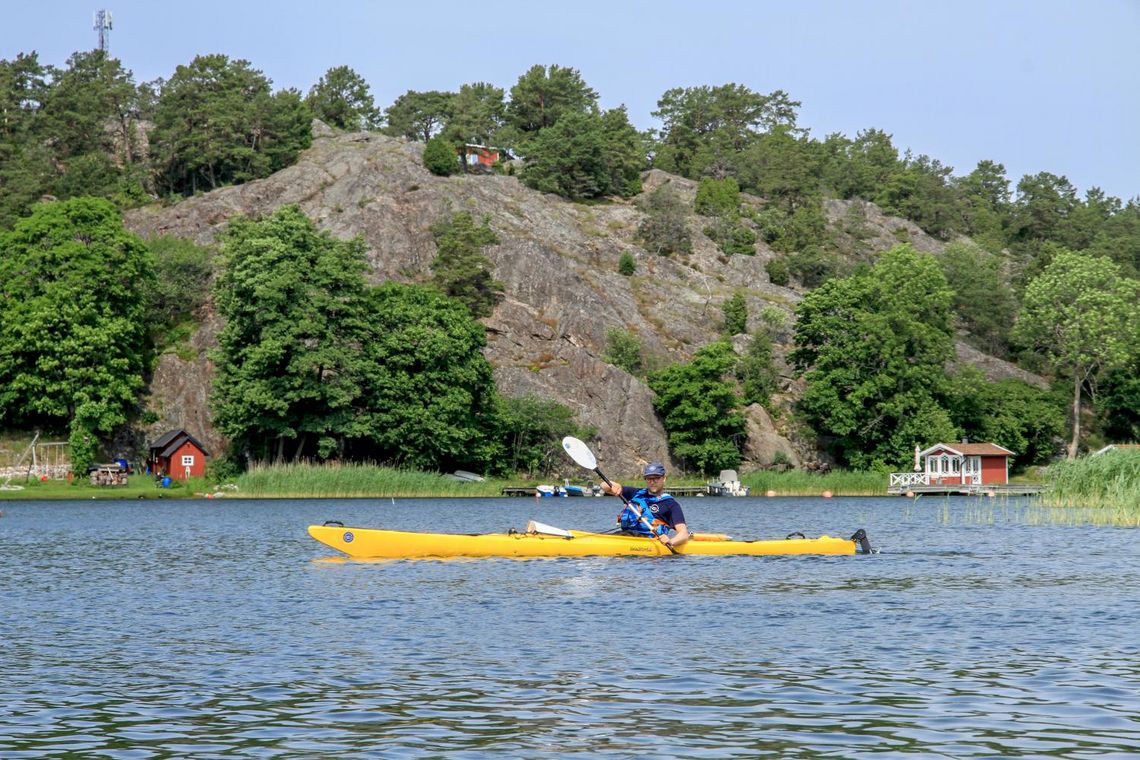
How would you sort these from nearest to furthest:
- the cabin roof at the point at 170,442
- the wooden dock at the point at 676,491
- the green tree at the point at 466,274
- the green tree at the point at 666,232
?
the wooden dock at the point at 676,491 < the cabin roof at the point at 170,442 < the green tree at the point at 466,274 < the green tree at the point at 666,232

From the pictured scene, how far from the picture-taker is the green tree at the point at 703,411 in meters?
90.8

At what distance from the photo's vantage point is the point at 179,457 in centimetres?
8481

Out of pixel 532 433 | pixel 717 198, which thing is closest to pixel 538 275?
pixel 532 433

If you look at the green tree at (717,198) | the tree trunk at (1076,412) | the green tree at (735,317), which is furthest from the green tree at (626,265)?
the tree trunk at (1076,412)

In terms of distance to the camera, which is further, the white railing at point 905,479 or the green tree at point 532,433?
the green tree at point 532,433

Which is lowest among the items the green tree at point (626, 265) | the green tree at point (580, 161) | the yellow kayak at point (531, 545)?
the yellow kayak at point (531, 545)

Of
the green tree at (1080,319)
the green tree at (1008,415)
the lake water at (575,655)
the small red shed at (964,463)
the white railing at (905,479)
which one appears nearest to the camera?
the lake water at (575,655)

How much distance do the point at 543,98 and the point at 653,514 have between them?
12202cm

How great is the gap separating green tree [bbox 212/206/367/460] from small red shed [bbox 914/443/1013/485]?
3779 cm

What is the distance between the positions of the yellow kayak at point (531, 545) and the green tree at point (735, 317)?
7563cm

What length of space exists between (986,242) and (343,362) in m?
88.0

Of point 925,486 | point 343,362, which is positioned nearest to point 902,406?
point 925,486

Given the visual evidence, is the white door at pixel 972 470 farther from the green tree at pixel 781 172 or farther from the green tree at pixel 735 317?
the green tree at pixel 781 172

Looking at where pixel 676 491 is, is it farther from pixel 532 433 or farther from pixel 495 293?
pixel 495 293
